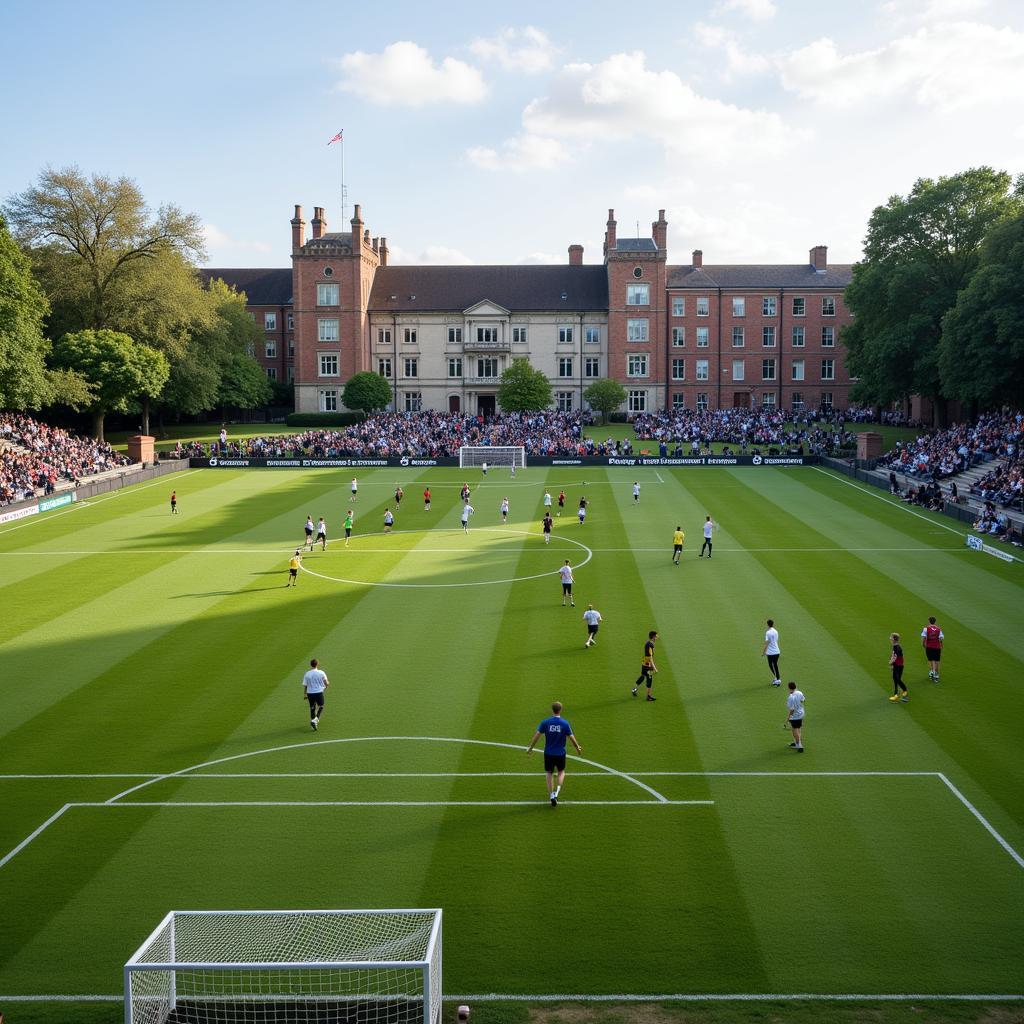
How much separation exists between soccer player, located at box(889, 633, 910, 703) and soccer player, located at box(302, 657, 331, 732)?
1264cm

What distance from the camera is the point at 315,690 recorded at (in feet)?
70.7

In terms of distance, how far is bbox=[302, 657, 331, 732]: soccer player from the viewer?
21.5 meters


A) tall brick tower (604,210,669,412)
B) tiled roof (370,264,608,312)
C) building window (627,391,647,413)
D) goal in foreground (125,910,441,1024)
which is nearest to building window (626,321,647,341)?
tall brick tower (604,210,669,412)

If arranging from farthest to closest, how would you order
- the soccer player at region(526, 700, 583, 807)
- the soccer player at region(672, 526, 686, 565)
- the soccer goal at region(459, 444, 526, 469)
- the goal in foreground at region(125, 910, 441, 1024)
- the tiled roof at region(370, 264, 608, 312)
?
the tiled roof at region(370, 264, 608, 312), the soccer goal at region(459, 444, 526, 469), the soccer player at region(672, 526, 686, 565), the soccer player at region(526, 700, 583, 807), the goal in foreground at region(125, 910, 441, 1024)

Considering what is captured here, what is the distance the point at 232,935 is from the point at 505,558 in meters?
28.6

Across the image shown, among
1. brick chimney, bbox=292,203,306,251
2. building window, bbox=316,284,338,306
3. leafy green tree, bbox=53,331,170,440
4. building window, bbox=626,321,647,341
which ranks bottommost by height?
leafy green tree, bbox=53,331,170,440

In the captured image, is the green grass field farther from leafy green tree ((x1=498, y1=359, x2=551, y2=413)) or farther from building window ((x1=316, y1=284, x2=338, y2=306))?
building window ((x1=316, y1=284, x2=338, y2=306))

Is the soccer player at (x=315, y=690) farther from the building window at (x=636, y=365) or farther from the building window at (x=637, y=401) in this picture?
the building window at (x=636, y=365)

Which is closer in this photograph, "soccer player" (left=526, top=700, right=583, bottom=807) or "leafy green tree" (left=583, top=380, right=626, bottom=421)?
"soccer player" (left=526, top=700, right=583, bottom=807)

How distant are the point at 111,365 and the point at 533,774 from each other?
66794 millimetres

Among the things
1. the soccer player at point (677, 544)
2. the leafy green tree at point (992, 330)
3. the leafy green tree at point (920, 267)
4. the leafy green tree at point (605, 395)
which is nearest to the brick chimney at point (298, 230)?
the leafy green tree at point (605, 395)

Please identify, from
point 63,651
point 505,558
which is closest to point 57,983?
point 63,651

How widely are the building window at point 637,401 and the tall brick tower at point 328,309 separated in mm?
27152

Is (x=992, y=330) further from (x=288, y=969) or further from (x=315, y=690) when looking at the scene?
(x=288, y=969)
